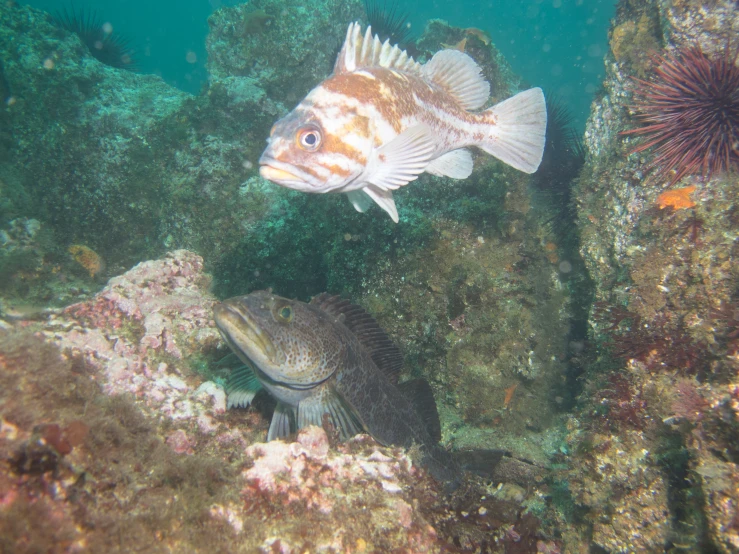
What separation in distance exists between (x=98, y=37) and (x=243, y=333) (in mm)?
12392

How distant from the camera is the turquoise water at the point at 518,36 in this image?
57344 mm

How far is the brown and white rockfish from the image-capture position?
8.34ft

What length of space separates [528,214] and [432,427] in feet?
11.8

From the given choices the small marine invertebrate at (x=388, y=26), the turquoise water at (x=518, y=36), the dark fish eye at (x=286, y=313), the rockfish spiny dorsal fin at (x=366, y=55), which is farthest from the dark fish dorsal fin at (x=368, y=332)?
the turquoise water at (x=518, y=36)

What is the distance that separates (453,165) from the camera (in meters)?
3.57

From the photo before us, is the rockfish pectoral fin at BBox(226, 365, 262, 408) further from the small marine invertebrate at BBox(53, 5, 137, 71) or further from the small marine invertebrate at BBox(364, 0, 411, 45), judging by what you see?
the small marine invertebrate at BBox(53, 5, 137, 71)

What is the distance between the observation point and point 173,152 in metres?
6.95

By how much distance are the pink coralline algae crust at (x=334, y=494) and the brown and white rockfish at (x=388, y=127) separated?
5.85ft

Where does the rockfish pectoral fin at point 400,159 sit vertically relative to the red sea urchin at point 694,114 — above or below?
below

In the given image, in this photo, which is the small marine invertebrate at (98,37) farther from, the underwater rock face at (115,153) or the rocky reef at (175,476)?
the rocky reef at (175,476)

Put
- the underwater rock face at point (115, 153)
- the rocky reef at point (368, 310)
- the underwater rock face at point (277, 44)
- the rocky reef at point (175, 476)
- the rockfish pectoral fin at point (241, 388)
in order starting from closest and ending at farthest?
the rocky reef at point (175, 476)
the rocky reef at point (368, 310)
the rockfish pectoral fin at point (241, 388)
the underwater rock face at point (115, 153)
the underwater rock face at point (277, 44)

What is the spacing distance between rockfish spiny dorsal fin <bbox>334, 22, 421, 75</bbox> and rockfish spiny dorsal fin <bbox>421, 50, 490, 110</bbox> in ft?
0.58

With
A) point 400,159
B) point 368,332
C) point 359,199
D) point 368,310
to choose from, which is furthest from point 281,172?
point 368,310

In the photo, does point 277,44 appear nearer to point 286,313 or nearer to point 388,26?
point 388,26
